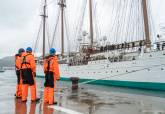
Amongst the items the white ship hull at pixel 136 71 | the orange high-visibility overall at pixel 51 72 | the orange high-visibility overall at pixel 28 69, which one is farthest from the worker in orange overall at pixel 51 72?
the white ship hull at pixel 136 71

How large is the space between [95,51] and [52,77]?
26.7m

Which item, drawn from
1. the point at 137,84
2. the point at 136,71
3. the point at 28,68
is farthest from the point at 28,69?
Result: the point at 137,84

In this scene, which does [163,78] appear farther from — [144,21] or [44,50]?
[44,50]

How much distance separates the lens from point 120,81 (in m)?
29.6

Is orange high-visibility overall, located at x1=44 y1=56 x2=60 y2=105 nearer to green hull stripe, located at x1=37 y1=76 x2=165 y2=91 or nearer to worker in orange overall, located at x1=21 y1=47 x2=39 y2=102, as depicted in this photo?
worker in orange overall, located at x1=21 y1=47 x2=39 y2=102

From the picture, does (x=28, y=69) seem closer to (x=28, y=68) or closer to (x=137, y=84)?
(x=28, y=68)

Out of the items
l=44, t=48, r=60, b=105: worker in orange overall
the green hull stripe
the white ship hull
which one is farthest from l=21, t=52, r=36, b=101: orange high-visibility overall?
the green hull stripe

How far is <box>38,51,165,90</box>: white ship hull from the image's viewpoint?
24578 millimetres

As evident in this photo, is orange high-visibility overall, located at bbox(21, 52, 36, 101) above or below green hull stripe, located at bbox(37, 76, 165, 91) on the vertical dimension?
above

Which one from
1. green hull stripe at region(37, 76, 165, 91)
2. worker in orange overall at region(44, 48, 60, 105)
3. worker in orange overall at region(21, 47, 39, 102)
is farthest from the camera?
green hull stripe at region(37, 76, 165, 91)

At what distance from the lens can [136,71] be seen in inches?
1038

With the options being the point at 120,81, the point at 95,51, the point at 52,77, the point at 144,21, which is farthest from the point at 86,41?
the point at 52,77

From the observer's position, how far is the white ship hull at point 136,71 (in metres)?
24.6

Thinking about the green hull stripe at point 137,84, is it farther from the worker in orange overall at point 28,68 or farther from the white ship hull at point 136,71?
the worker in orange overall at point 28,68
